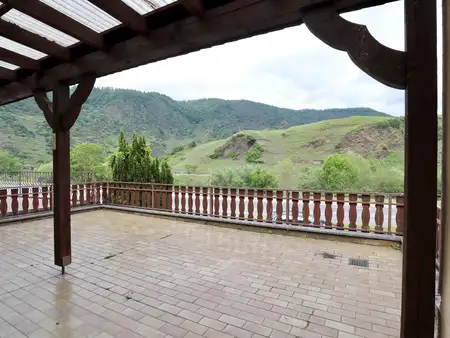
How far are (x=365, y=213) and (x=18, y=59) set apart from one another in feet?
18.3

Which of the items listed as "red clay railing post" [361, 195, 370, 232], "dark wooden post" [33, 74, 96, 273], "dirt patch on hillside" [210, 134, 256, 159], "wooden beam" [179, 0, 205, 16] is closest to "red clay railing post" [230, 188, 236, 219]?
"red clay railing post" [361, 195, 370, 232]

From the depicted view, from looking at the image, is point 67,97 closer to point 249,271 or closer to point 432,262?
point 249,271

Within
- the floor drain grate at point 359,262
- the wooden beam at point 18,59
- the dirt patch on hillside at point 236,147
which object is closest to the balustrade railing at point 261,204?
the floor drain grate at point 359,262

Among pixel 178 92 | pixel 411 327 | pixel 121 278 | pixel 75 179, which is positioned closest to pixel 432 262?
pixel 411 327

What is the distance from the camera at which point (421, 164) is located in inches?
59.4

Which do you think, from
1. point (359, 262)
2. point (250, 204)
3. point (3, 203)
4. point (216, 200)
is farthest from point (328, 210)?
point (3, 203)

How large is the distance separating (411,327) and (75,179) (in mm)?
16411

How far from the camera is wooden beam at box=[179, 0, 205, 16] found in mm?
2004

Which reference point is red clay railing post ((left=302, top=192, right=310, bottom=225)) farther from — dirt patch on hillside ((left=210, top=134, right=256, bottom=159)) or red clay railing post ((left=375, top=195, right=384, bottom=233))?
dirt patch on hillside ((left=210, top=134, right=256, bottom=159))

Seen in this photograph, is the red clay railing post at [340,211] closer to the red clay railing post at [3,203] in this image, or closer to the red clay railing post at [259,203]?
the red clay railing post at [259,203]

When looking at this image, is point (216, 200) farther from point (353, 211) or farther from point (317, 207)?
point (353, 211)

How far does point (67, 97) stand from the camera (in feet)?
11.4

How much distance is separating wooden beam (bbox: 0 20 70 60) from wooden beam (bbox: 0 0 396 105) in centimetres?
18

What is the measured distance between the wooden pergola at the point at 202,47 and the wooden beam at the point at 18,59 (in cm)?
1
